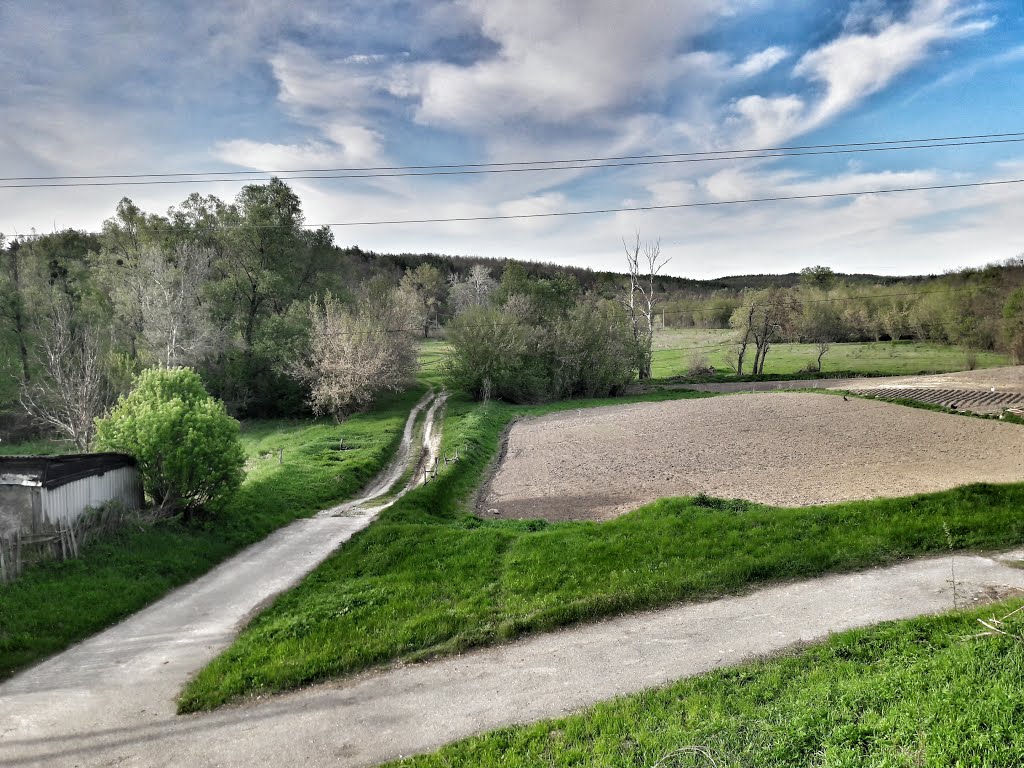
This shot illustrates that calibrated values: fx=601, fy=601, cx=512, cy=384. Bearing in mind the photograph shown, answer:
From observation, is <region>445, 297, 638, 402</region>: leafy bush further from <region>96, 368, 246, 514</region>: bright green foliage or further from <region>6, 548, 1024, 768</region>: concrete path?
<region>6, 548, 1024, 768</region>: concrete path

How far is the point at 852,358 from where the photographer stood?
77000 millimetres

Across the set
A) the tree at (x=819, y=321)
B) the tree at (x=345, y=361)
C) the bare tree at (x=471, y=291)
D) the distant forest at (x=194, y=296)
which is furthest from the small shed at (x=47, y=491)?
the bare tree at (x=471, y=291)

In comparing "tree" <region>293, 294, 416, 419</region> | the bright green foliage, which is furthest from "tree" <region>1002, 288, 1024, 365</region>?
the bright green foliage

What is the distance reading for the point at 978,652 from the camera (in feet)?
26.2

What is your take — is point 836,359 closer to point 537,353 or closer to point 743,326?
point 743,326

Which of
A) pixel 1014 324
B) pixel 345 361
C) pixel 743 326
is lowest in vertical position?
pixel 345 361

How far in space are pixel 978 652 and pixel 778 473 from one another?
1755 cm

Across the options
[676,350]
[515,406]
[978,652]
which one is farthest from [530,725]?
[676,350]

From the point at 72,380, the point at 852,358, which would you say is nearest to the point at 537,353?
the point at 72,380

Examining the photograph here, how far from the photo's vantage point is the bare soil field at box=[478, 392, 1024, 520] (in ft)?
72.4

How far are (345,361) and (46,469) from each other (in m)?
28.2

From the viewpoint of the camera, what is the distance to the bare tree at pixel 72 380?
87.0 feet

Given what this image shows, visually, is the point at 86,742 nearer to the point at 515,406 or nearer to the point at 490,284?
the point at 515,406

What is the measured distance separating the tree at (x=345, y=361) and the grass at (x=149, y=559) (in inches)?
483
